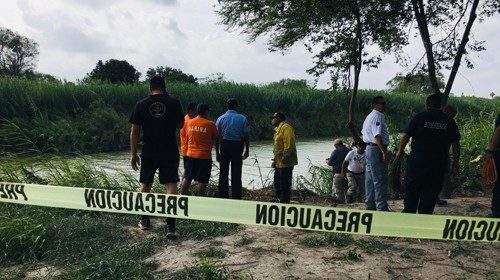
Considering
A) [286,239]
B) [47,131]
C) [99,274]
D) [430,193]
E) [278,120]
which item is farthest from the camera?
[47,131]

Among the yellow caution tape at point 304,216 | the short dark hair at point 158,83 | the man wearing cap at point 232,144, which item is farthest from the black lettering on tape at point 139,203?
the man wearing cap at point 232,144

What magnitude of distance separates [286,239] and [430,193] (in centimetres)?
174

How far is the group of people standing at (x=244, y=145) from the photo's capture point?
18.2 ft

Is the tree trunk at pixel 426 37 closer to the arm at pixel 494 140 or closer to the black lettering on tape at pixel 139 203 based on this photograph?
the arm at pixel 494 140

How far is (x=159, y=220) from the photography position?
618 cm

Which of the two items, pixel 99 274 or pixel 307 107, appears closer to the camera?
pixel 99 274

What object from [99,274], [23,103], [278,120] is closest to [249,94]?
[23,103]

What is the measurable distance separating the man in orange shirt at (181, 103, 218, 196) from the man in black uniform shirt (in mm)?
2837

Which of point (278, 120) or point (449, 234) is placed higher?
point (278, 120)

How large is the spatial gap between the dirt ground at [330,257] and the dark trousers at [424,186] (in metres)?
0.58

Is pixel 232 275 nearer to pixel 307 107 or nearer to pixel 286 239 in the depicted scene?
pixel 286 239

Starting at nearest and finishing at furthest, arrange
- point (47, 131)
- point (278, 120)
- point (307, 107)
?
point (278, 120) → point (47, 131) → point (307, 107)

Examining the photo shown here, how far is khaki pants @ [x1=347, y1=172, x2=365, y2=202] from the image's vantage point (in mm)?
9523

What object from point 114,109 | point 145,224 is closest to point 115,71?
point 114,109
